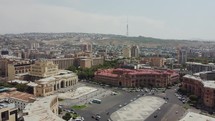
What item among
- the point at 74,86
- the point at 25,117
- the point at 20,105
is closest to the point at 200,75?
the point at 74,86

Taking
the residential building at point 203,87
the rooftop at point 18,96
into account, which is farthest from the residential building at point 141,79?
the rooftop at point 18,96

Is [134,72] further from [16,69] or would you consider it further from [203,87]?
[16,69]

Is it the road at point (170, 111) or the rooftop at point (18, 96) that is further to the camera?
the rooftop at point (18, 96)

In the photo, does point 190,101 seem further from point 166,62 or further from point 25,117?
point 166,62

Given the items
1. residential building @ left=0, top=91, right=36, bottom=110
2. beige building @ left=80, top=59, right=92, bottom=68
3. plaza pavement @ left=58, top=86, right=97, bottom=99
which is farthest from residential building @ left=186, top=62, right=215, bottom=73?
residential building @ left=0, top=91, right=36, bottom=110

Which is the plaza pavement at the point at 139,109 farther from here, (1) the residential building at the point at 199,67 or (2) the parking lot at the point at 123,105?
(1) the residential building at the point at 199,67

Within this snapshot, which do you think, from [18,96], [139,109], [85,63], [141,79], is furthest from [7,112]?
[85,63]
